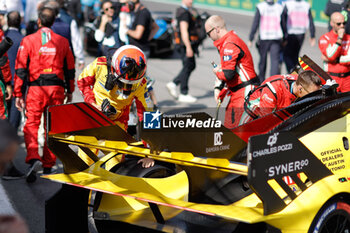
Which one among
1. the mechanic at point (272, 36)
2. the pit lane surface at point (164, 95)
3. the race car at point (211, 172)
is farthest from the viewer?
the mechanic at point (272, 36)

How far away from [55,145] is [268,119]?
1583 millimetres

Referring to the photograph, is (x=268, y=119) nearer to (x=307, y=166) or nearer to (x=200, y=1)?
(x=307, y=166)

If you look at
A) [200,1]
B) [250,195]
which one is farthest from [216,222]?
[200,1]

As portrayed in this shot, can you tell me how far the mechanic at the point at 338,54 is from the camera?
7875 mm

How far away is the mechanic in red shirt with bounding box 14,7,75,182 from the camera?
6.62 meters

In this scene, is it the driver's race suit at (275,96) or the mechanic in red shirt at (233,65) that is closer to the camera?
the driver's race suit at (275,96)

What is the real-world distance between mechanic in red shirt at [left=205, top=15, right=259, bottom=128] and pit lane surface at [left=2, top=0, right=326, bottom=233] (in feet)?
1.44

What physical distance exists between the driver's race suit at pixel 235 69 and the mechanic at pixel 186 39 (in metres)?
3.92

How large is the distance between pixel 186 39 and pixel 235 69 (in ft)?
13.5

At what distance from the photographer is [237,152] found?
412cm

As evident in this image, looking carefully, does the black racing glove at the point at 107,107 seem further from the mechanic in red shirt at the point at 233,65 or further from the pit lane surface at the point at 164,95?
the mechanic in red shirt at the point at 233,65

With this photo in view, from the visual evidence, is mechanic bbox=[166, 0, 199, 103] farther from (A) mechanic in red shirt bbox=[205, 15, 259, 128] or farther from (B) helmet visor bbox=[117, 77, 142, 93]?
(B) helmet visor bbox=[117, 77, 142, 93]

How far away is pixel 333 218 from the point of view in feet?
13.1

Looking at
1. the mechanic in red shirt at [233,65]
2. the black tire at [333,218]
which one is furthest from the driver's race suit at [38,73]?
the black tire at [333,218]
